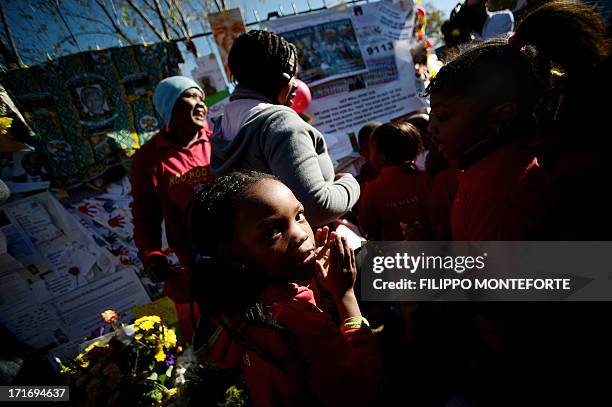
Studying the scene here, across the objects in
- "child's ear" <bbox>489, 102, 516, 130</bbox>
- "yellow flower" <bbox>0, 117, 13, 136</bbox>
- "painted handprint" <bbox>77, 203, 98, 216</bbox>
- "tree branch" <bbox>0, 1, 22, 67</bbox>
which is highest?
"tree branch" <bbox>0, 1, 22, 67</bbox>

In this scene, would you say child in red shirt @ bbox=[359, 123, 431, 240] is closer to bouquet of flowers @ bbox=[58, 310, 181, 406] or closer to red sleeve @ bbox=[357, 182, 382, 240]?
red sleeve @ bbox=[357, 182, 382, 240]

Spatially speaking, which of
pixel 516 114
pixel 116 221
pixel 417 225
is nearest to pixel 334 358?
pixel 417 225

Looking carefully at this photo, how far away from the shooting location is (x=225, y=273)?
3.28 feet

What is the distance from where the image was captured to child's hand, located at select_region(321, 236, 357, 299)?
3.43 ft

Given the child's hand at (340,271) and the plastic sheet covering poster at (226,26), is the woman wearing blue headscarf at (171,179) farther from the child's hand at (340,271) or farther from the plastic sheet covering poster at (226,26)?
the plastic sheet covering poster at (226,26)

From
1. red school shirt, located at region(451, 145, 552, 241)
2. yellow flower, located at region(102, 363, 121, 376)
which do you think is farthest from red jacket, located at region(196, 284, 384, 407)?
yellow flower, located at region(102, 363, 121, 376)

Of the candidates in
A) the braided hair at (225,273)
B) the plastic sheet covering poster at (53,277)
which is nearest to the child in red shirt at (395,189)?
the braided hair at (225,273)

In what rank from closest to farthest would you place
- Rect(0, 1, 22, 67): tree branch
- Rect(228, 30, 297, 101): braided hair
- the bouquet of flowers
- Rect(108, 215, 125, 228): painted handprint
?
1. Rect(228, 30, 297, 101): braided hair
2. the bouquet of flowers
3. Rect(0, 1, 22, 67): tree branch
4. Rect(108, 215, 125, 228): painted handprint


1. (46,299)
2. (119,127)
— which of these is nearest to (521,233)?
(119,127)

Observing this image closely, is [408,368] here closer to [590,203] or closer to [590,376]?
[590,376]

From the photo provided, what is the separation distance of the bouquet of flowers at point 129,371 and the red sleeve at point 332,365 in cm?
107

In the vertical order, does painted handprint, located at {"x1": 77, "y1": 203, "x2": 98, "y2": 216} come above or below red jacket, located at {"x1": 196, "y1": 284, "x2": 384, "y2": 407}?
above

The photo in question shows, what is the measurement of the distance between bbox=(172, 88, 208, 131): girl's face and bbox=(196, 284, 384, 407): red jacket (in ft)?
5.20

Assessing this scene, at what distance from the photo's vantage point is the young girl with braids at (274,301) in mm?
822
